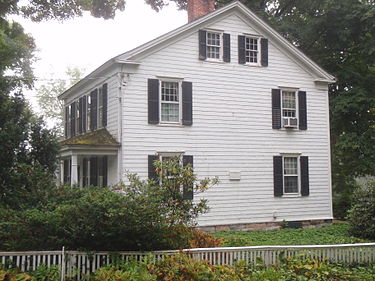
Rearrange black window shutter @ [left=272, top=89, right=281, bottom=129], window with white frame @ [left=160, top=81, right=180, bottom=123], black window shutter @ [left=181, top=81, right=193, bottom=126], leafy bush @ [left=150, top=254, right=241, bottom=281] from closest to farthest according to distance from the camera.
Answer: leafy bush @ [left=150, top=254, right=241, bottom=281] → window with white frame @ [left=160, top=81, right=180, bottom=123] → black window shutter @ [left=181, top=81, right=193, bottom=126] → black window shutter @ [left=272, top=89, right=281, bottom=129]

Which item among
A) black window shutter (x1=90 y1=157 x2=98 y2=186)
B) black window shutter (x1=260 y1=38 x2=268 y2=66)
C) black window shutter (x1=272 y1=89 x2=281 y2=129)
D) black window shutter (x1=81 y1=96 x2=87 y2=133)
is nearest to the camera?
black window shutter (x1=90 y1=157 x2=98 y2=186)

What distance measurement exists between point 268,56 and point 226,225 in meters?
7.34

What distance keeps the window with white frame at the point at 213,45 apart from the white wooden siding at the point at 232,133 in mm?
302

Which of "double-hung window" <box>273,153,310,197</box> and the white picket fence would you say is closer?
the white picket fence

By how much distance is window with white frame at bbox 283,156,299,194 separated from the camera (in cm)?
1880

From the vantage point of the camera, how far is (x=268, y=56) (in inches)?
747

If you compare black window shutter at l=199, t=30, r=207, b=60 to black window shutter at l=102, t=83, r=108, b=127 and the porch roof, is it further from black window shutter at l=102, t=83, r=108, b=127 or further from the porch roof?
the porch roof

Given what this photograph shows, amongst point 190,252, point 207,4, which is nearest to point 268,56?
point 207,4

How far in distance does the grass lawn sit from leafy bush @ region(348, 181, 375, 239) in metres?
0.60

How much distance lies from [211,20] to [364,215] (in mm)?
9220

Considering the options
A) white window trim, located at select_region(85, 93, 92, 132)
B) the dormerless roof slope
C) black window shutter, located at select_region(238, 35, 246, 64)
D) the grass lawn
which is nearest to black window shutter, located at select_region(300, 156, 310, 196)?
the grass lawn

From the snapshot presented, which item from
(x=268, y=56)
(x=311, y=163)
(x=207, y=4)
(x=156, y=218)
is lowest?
(x=156, y=218)

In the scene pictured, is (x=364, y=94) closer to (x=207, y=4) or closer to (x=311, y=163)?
(x=311, y=163)

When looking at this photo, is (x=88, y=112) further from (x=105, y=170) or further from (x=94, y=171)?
(x=105, y=170)
